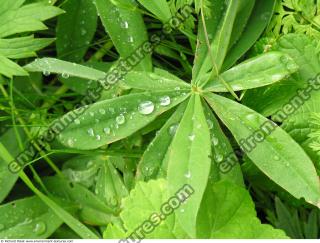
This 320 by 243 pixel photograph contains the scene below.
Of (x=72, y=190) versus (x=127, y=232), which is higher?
(x=72, y=190)

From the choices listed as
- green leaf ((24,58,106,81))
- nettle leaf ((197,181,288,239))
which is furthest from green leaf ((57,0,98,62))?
nettle leaf ((197,181,288,239))

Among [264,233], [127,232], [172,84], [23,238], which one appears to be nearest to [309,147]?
[264,233]

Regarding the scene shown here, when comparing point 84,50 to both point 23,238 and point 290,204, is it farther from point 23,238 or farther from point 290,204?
point 290,204

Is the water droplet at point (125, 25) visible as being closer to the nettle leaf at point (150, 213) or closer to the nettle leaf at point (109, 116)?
the nettle leaf at point (109, 116)

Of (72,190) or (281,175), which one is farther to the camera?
(72,190)

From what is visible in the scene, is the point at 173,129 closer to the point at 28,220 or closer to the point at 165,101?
the point at 165,101

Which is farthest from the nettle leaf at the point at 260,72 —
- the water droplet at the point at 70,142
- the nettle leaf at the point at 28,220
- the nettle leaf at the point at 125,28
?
the nettle leaf at the point at 28,220
